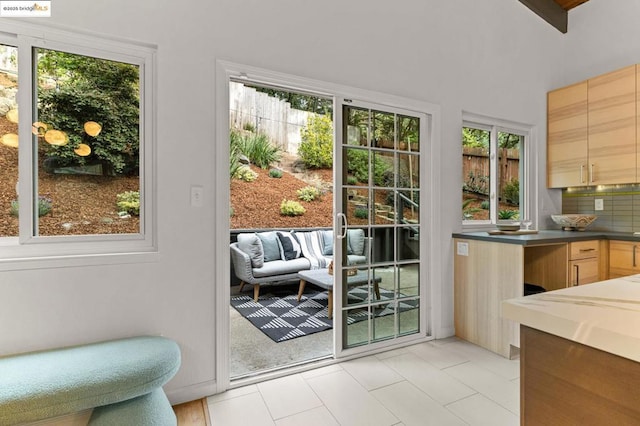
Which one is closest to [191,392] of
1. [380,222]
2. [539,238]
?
[380,222]

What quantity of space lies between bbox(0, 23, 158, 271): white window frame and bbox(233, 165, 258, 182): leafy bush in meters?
4.27

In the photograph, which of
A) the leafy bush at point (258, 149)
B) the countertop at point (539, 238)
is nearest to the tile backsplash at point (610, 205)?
the countertop at point (539, 238)

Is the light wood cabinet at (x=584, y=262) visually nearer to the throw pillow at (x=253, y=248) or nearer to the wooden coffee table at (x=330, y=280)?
the wooden coffee table at (x=330, y=280)

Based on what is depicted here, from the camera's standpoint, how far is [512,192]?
136 inches

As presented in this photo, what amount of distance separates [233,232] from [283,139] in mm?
2628

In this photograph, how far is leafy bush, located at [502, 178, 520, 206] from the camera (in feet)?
11.2

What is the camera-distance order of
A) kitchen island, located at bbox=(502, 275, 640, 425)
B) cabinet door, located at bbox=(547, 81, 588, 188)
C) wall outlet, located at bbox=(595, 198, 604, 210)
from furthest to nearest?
wall outlet, located at bbox=(595, 198, 604, 210), cabinet door, located at bbox=(547, 81, 588, 188), kitchen island, located at bbox=(502, 275, 640, 425)

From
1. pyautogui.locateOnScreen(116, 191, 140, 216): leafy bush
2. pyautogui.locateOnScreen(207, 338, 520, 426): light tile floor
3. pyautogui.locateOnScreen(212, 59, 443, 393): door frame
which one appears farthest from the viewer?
pyautogui.locateOnScreen(212, 59, 443, 393): door frame

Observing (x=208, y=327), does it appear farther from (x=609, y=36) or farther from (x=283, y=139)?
(x=283, y=139)

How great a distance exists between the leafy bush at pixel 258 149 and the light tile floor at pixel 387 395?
4810mm

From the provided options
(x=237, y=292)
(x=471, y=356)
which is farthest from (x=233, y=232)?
(x=471, y=356)

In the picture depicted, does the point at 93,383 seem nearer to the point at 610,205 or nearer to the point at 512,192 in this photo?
the point at 512,192

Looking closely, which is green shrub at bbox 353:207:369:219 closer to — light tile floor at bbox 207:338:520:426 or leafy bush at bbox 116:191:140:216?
light tile floor at bbox 207:338:520:426

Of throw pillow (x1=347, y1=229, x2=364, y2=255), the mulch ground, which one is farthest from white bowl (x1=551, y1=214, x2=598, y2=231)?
the mulch ground
